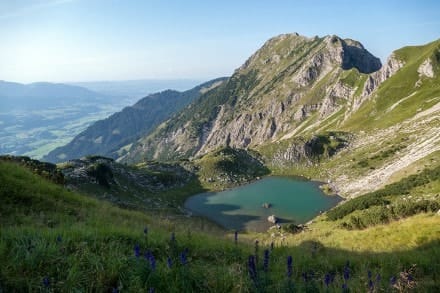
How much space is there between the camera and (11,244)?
779 cm

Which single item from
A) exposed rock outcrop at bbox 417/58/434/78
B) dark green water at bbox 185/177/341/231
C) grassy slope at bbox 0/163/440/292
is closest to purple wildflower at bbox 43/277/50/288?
grassy slope at bbox 0/163/440/292

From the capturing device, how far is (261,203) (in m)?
111

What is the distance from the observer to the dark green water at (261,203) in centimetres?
9525

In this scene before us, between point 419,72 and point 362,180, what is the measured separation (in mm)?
96738

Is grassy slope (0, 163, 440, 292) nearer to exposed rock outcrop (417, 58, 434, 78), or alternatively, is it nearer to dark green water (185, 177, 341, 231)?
dark green water (185, 177, 341, 231)

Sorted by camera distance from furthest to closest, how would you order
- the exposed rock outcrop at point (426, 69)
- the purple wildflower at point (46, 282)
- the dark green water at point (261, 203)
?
the exposed rock outcrop at point (426, 69) < the dark green water at point (261, 203) < the purple wildflower at point (46, 282)

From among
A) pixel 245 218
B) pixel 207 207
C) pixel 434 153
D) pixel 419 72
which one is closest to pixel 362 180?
pixel 434 153

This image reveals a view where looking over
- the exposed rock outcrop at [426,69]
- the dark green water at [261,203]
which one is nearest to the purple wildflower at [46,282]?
the dark green water at [261,203]

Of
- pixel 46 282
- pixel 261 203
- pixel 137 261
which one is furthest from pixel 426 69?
pixel 46 282

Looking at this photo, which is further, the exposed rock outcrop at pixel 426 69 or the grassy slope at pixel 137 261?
the exposed rock outcrop at pixel 426 69

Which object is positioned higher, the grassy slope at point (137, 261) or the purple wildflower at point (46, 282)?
the purple wildflower at point (46, 282)

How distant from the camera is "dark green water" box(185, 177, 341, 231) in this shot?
3750 inches

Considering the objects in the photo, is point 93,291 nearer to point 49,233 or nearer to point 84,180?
point 49,233

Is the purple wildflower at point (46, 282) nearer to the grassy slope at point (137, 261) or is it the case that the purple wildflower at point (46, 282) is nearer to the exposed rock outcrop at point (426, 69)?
the grassy slope at point (137, 261)
